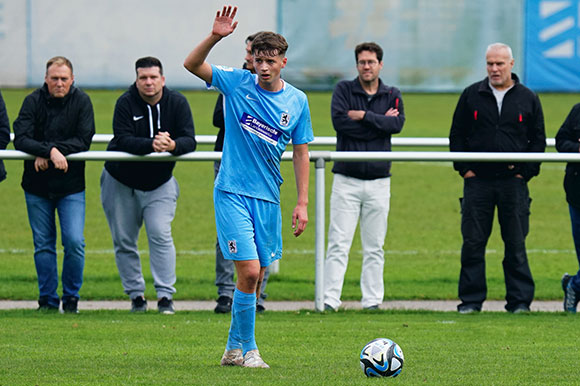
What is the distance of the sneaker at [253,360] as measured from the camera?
20.7 ft

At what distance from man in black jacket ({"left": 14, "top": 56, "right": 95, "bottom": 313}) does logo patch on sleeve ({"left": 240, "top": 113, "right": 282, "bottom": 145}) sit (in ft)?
10.4

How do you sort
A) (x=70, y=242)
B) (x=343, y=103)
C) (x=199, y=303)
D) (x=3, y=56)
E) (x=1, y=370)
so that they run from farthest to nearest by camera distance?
1. (x=3, y=56)
2. (x=199, y=303)
3. (x=343, y=103)
4. (x=70, y=242)
5. (x=1, y=370)

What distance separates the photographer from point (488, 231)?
384 inches

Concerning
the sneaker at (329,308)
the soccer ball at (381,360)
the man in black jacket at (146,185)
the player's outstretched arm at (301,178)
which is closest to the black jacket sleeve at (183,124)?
the man in black jacket at (146,185)

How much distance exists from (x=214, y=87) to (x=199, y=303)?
4.51m

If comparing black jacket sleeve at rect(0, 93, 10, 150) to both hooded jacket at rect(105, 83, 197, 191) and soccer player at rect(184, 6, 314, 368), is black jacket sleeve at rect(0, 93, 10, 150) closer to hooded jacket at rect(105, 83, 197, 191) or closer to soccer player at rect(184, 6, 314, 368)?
hooded jacket at rect(105, 83, 197, 191)

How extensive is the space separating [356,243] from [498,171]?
235 inches

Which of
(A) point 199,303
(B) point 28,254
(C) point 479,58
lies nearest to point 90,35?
(C) point 479,58

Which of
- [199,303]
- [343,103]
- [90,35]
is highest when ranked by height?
[90,35]

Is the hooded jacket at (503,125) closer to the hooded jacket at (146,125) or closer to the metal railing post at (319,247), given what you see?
the metal railing post at (319,247)

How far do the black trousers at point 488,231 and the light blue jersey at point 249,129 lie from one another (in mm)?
3692

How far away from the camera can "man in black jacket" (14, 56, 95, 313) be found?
9.18 m

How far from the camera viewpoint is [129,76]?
109ft

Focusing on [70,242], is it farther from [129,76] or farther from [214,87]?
[129,76]
